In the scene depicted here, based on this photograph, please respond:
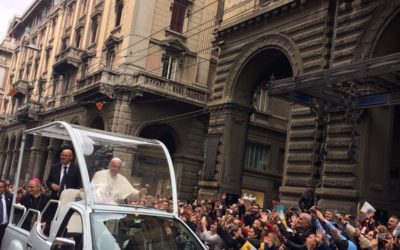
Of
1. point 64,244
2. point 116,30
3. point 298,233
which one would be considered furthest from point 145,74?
point 64,244

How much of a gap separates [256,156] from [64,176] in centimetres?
2391

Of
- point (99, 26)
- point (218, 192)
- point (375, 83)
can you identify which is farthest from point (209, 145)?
point (99, 26)

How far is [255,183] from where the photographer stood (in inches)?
1193

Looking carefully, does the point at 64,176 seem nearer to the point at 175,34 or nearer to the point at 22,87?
the point at 175,34

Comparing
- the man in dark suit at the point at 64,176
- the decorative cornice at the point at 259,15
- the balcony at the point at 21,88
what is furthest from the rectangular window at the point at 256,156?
the balcony at the point at 21,88

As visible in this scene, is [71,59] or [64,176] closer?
[64,176]

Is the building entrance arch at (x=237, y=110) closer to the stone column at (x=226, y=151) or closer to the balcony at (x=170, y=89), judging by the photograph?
the stone column at (x=226, y=151)

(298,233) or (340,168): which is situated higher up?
(340,168)

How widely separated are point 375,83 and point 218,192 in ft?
27.4

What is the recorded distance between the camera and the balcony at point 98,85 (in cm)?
2844

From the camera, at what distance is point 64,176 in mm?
7848

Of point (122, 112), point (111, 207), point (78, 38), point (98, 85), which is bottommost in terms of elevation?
point (111, 207)

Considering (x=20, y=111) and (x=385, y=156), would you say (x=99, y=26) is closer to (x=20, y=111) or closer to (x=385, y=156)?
(x=20, y=111)

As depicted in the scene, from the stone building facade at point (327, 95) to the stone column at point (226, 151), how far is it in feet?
0.14
